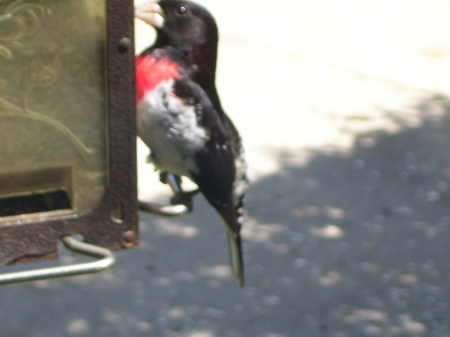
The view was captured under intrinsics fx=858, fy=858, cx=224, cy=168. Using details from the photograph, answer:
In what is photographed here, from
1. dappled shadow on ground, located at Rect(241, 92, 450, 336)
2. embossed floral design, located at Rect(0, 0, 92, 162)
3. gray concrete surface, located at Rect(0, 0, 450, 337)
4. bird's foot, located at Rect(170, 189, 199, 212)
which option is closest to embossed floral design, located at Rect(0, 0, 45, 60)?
embossed floral design, located at Rect(0, 0, 92, 162)

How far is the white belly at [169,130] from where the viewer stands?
2.58 m

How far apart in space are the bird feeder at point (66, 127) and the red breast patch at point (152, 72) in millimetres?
316

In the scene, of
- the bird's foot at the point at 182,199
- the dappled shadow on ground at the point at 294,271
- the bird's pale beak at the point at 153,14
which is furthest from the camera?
the dappled shadow on ground at the point at 294,271

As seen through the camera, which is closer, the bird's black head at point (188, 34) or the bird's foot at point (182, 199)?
the bird's black head at point (188, 34)

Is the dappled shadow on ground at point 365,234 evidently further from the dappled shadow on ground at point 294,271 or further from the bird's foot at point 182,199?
the bird's foot at point 182,199

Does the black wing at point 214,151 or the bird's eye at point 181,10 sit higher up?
the bird's eye at point 181,10

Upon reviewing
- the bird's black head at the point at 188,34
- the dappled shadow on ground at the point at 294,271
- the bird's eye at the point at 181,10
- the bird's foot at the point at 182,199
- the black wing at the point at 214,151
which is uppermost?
the bird's eye at the point at 181,10

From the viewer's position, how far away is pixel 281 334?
5180 millimetres

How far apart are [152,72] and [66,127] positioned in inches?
16.5

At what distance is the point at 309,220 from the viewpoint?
655cm

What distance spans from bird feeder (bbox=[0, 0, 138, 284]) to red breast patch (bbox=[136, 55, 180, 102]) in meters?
0.32

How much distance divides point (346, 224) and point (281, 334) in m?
1.56

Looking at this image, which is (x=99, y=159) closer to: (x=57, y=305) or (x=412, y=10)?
(x=57, y=305)

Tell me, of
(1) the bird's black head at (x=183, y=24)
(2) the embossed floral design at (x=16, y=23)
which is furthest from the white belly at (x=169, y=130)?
(2) the embossed floral design at (x=16, y=23)
